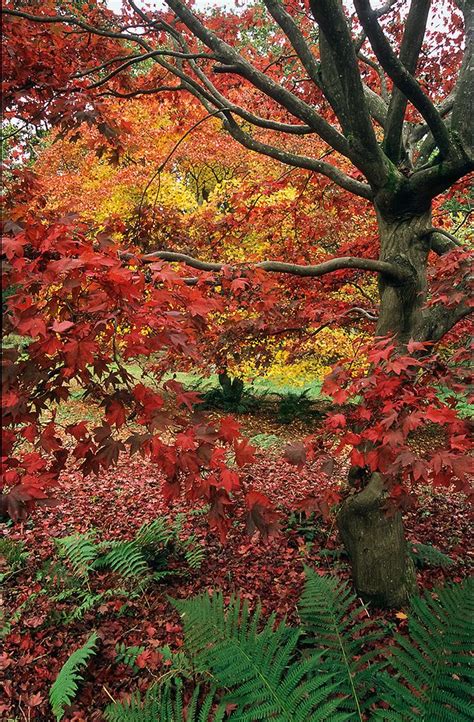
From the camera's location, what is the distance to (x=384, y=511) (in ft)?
10.5

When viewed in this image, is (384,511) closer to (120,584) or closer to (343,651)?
(343,651)

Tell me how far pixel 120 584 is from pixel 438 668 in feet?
8.22

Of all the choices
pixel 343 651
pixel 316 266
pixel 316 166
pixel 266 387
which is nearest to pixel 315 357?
pixel 266 387

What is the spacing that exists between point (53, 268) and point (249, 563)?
10.9 feet

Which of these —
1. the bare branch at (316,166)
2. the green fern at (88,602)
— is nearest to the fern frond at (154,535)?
the green fern at (88,602)

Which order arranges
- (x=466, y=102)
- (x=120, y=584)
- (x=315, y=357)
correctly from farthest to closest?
1. (x=315, y=357)
2. (x=120, y=584)
3. (x=466, y=102)

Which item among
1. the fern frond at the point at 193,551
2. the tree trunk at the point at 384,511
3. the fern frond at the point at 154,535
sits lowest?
the fern frond at the point at 193,551

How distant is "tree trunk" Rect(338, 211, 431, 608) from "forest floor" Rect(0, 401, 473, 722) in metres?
0.23

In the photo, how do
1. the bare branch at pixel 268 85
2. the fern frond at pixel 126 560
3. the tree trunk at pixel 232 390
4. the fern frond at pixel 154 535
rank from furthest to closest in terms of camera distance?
the tree trunk at pixel 232 390, the fern frond at pixel 154 535, the fern frond at pixel 126 560, the bare branch at pixel 268 85

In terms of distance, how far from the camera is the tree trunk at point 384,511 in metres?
3.37

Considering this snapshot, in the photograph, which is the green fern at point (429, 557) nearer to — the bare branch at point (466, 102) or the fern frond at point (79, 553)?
the fern frond at point (79, 553)

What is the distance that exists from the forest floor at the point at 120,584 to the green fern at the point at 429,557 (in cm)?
6

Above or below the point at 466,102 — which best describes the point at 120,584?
below

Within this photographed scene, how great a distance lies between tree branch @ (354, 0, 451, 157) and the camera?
8.44 feet
